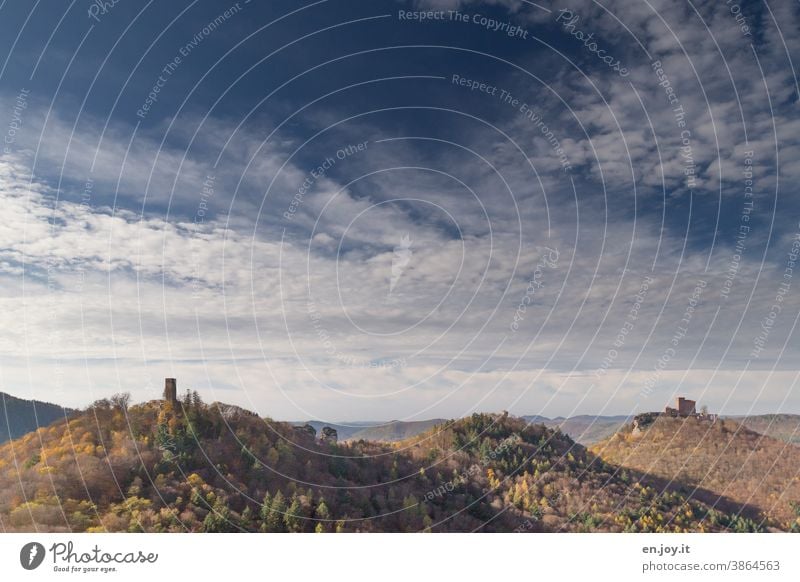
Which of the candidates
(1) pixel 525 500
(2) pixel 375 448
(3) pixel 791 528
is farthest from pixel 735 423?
(2) pixel 375 448

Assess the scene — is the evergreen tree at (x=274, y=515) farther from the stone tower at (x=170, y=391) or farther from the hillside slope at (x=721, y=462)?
the hillside slope at (x=721, y=462)

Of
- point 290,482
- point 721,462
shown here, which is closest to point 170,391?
point 290,482

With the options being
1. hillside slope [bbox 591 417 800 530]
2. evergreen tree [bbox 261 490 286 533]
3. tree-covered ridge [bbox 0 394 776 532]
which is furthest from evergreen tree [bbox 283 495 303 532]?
hillside slope [bbox 591 417 800 530]

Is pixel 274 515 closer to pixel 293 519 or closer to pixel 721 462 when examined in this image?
pixel 293 519

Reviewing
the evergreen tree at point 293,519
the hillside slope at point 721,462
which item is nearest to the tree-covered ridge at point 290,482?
the evergreen tree at point 293,519

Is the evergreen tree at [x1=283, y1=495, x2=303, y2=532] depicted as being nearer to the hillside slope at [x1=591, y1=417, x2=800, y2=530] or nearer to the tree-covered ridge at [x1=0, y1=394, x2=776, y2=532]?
the tree-covered ridge at [x1=0, y1=394, x2=776, y2=532]
